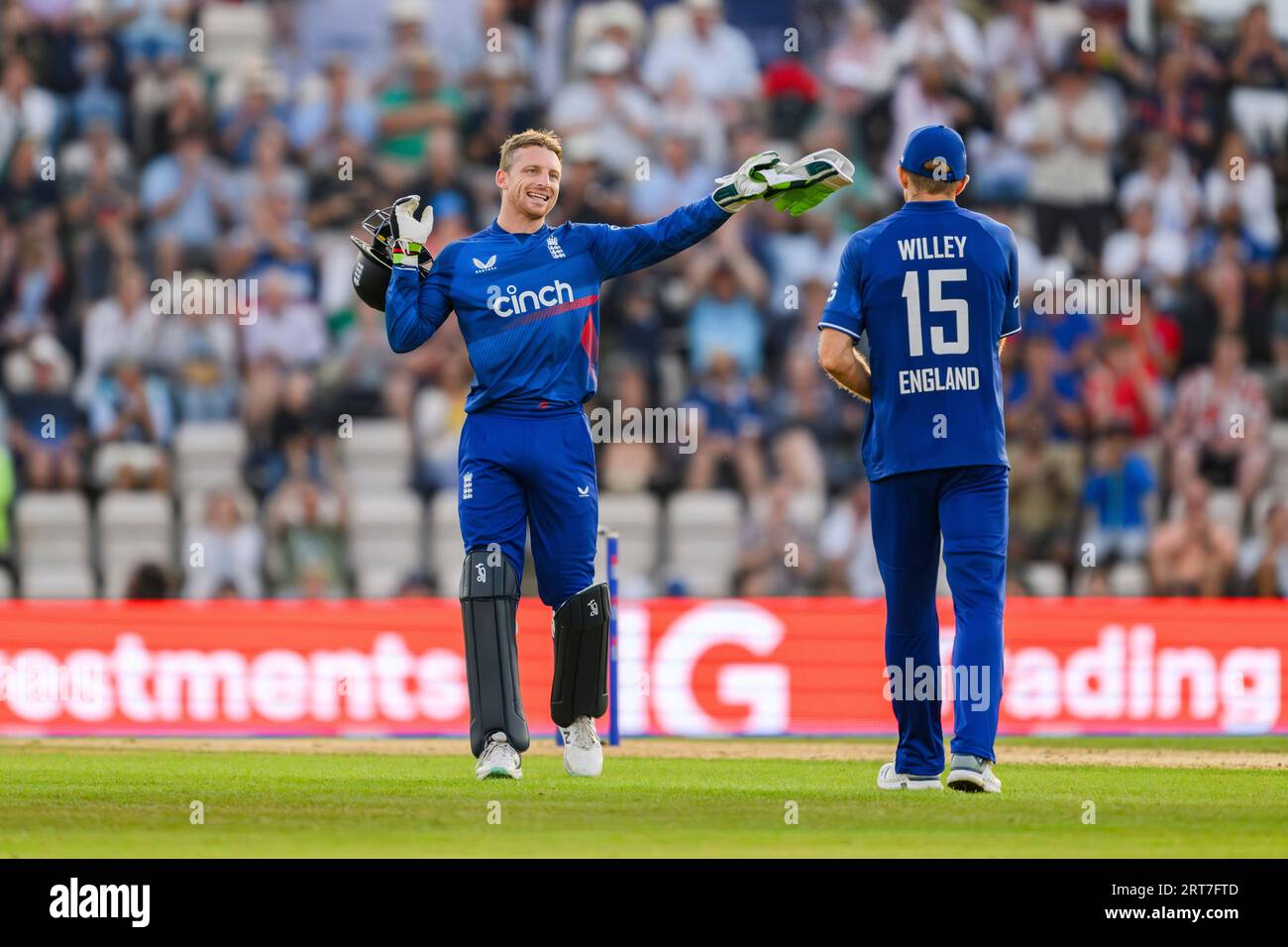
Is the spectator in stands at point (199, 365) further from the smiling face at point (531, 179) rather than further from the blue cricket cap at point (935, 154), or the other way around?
the blue cricket cap at point (935, 154)

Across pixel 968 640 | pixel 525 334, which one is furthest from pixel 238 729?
pixel 968 640

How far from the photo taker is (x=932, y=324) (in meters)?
7.62

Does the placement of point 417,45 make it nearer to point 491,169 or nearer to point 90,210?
point 491,169

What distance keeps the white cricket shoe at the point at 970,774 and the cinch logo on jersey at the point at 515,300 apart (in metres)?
2.27

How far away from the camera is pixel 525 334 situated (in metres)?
8.04

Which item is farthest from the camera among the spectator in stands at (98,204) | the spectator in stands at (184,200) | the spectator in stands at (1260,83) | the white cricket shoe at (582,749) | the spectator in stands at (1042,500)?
the spectator in stands at (1260,83)

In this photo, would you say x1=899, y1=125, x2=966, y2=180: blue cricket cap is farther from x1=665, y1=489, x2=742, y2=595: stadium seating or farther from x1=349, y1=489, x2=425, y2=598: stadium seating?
x1=349, y1=489, x2=425, y2=598: stadium seating

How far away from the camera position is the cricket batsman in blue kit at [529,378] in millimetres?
7977

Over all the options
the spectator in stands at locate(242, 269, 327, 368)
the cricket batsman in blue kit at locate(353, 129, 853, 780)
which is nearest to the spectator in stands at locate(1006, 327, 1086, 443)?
the spectator in stands at locate(242, 269, 327, 368)

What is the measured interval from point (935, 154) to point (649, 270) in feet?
28.1

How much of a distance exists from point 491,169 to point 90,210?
3128 mm

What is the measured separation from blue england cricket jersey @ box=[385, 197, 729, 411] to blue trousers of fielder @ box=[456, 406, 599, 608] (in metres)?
0.09

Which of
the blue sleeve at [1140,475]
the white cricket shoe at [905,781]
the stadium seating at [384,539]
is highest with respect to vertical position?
the blue sleeve at [1140,475]
